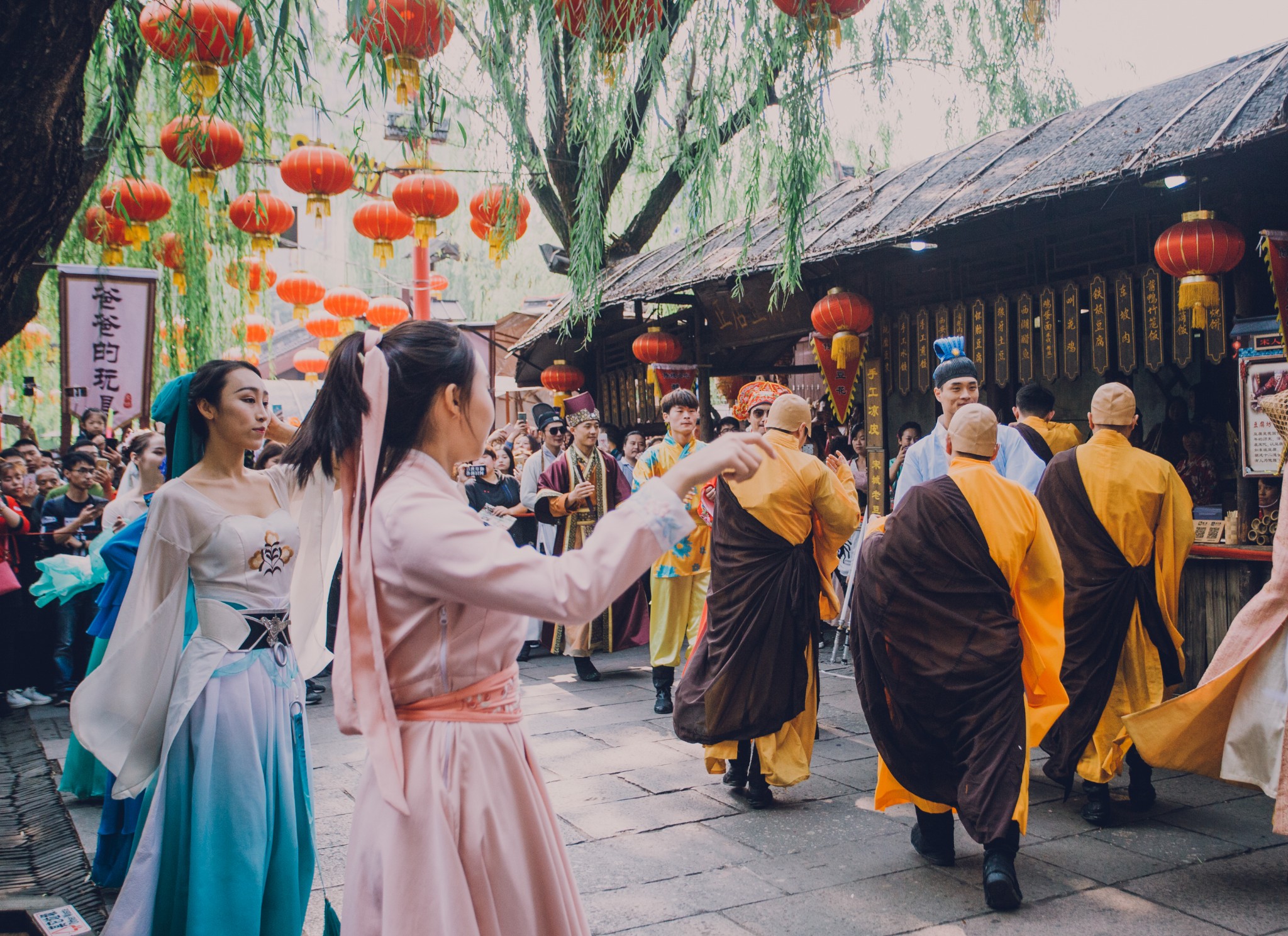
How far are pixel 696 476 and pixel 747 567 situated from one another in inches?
122

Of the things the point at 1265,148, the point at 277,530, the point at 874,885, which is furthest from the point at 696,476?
the point at 1265,148

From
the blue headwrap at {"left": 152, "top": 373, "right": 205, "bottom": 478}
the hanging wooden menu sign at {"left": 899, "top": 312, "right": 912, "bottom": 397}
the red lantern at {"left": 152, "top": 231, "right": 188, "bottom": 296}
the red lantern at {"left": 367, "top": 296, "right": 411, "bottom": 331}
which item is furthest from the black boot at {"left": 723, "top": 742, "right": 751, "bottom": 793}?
the red lantern at {"left": 367, "top": 296, "right": 411, "bottom": 331}

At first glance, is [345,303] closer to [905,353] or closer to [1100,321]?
[905,353]

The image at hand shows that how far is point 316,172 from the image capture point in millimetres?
8047

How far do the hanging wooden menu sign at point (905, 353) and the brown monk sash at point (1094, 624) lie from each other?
3.74 meters

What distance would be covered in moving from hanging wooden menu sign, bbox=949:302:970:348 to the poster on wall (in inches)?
88.7

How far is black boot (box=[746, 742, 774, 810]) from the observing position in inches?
179

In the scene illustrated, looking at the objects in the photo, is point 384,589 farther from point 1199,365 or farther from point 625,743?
point 1199,365

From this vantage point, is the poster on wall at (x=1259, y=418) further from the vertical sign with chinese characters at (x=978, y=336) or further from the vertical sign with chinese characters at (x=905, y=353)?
the vertical sign with chinese characters at (x=905, y=353)

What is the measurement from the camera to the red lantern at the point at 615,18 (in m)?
4.41

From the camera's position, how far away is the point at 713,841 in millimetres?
4121

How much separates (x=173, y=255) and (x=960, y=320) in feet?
24.9

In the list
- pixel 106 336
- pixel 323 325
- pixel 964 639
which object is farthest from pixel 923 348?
pixel 323 325

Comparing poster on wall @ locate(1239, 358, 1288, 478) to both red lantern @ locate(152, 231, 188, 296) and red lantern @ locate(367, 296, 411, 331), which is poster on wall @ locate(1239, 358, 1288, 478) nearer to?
red lantern @ locate(152, 231, 188, 296)
